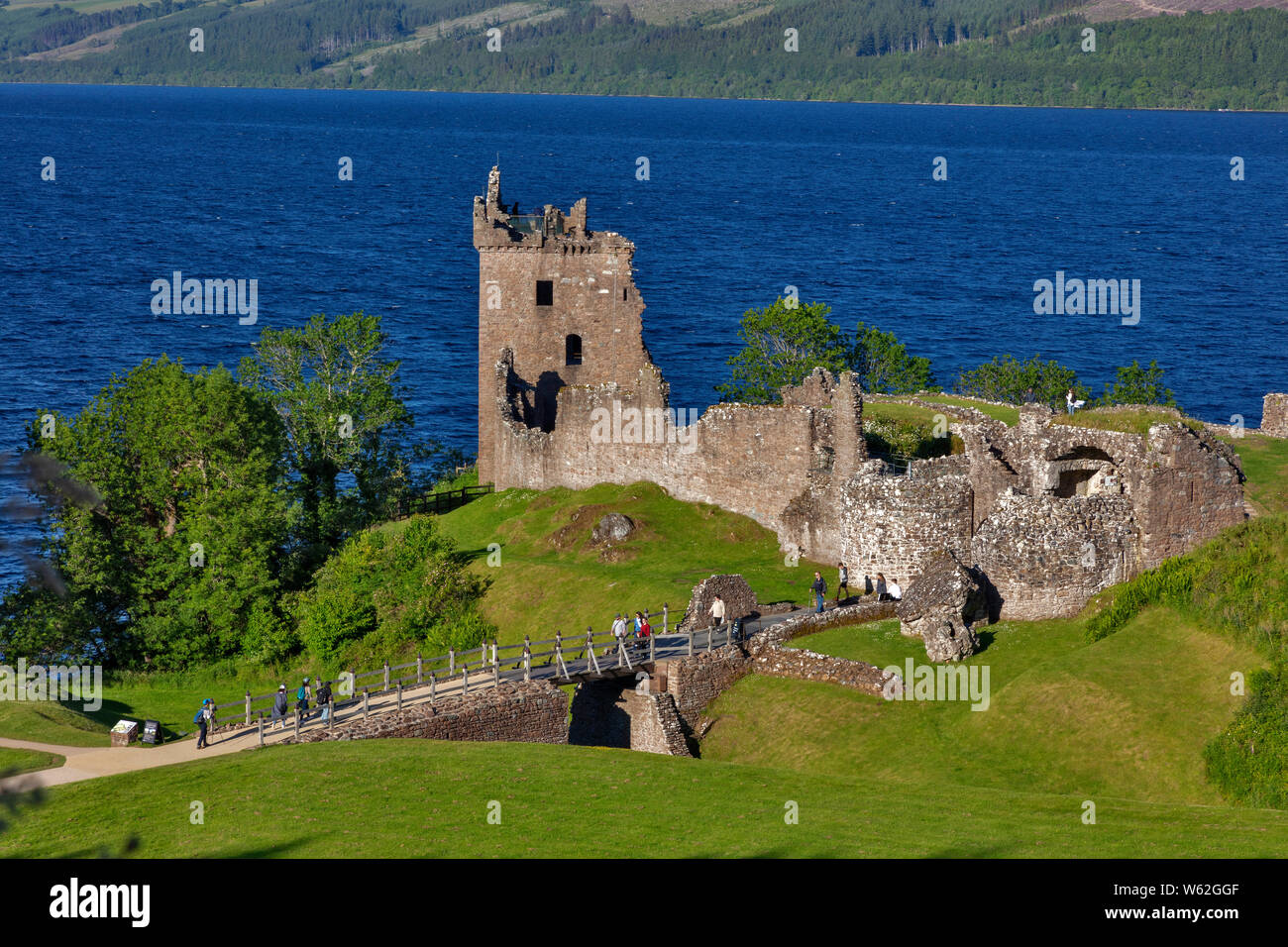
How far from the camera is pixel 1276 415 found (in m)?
61.8

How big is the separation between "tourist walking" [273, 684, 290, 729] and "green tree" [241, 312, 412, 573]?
87.7ft

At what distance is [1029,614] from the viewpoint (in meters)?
46.7

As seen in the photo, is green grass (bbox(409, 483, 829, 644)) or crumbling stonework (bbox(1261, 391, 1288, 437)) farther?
crumbling stonework (bbox(1261, 391, 1288, 437))

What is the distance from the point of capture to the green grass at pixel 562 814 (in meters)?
30.8

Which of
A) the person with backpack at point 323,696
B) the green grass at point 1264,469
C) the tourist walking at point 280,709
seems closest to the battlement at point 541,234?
the green grass at point 1264,469

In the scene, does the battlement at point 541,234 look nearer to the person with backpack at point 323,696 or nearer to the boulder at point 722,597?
the boulder at point 722,597

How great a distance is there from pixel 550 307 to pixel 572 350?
2196 millimetres

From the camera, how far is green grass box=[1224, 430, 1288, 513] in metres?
52.1

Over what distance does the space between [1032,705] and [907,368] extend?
154 feet

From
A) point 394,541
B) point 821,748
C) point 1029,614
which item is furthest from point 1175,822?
point 394,541

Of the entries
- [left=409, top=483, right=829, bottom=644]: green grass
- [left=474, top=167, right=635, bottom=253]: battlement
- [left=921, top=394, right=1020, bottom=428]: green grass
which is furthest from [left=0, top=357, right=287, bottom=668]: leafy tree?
[left=921, top=394, right=1020, bottom=428]: green grass

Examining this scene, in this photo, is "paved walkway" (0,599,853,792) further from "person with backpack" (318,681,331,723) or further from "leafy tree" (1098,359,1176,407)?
"leafy tree" (1098,359,1176,407)

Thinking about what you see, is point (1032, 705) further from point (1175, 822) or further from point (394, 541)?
point (394, 541)
